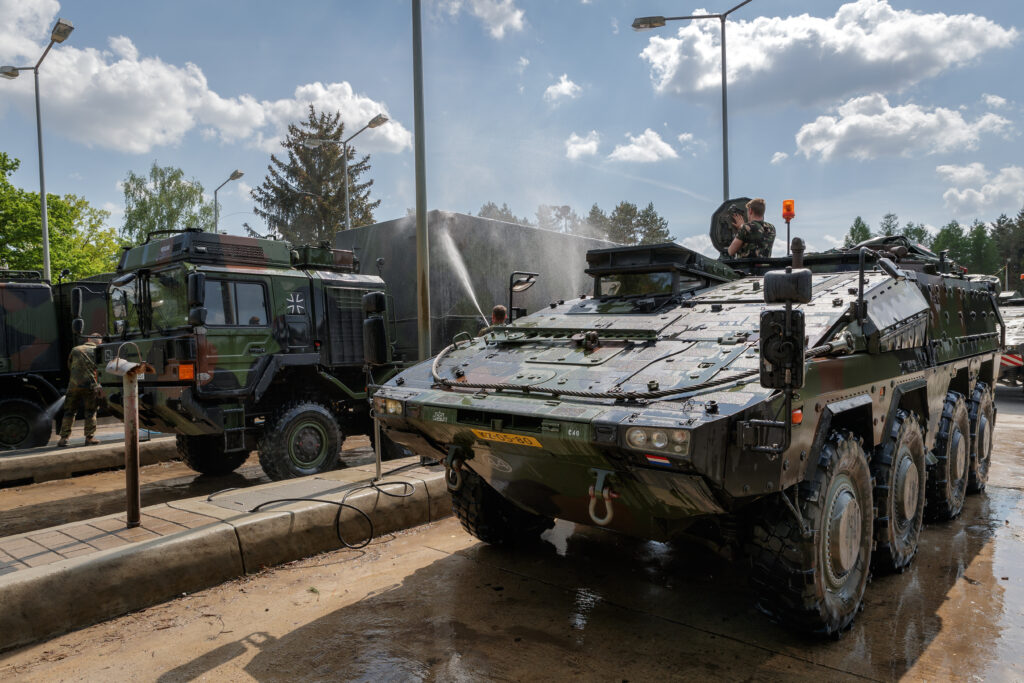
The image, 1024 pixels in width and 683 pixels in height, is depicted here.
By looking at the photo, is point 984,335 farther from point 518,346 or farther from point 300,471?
point 300,471

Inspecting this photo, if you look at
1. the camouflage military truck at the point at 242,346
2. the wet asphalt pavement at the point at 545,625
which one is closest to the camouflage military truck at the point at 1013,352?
the wet asphalt pavement at the point at 545,625

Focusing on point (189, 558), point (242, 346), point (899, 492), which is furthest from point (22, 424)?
point (899, 492)

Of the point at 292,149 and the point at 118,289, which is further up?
the point at 292,149

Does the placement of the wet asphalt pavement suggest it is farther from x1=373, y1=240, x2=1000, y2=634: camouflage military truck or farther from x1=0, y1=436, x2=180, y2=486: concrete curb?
x1=0, y1=436, x2=180, y2=486: concrete curb

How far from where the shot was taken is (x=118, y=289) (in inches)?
336

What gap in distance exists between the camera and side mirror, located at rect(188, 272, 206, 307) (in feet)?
24.0

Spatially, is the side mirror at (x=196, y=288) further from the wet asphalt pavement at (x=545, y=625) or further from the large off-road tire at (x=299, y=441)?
the wet asphalt pavement at (x=545, y=625)

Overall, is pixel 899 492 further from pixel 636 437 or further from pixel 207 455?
pixel 207 455

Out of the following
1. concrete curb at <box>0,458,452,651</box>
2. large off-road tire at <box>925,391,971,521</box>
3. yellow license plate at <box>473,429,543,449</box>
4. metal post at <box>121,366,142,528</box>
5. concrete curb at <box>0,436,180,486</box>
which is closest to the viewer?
yellow license plate at <box>473,429,543,449</box>

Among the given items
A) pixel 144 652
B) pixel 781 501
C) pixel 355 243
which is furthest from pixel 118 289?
pixel 781 501

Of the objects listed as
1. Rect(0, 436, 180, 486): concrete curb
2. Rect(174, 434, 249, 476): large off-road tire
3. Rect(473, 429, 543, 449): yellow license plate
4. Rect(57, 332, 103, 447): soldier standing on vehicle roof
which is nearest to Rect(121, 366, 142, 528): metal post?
Rect(473, 429, 543, 449): yellow license plate

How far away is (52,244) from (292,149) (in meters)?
12.6

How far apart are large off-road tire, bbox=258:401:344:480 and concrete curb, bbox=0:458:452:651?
160cm

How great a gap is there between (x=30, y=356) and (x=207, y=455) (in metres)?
4.31
